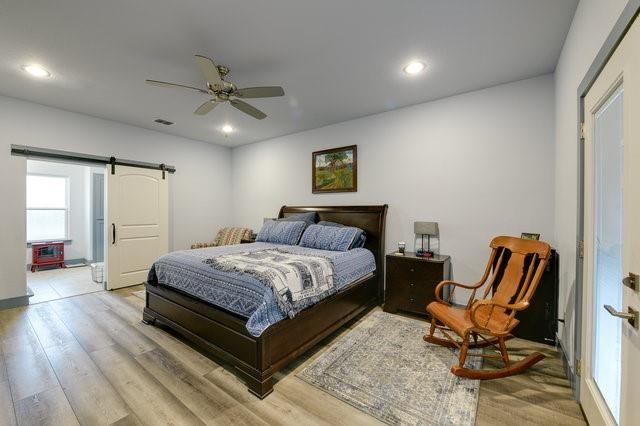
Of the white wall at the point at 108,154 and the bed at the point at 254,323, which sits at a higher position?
the white wall at the point at 108,154

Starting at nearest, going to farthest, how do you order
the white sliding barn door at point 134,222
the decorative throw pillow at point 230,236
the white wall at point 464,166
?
1. the white wall at point 464,166
2. the white sliding barn door at point 134,222
3. the decorative throw pillow at point 230,236

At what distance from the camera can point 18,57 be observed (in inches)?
102

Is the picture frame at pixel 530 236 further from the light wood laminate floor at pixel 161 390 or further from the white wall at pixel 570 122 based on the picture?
the light wood laminate floor at pixel 161 390

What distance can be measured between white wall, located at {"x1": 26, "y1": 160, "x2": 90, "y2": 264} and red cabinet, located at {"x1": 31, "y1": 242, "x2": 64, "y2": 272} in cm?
38

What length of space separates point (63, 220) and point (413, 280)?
25.7 feet

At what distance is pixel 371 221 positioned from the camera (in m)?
3.91

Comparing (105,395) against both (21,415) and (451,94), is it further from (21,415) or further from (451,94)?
(451,94)

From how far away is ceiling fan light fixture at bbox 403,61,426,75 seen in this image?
106 inches

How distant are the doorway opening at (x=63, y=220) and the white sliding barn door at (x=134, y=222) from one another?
1.45m

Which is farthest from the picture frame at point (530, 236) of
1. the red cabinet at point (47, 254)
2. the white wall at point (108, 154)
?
the red cabinet at point (47, 254)

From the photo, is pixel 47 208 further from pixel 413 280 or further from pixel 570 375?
pixel 570 375

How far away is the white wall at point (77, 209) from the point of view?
639cm

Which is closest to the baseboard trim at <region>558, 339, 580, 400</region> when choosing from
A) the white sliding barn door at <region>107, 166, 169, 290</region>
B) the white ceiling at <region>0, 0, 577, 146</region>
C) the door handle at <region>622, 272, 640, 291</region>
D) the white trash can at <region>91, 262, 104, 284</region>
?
the door handle at <region>622, 272, 640, 291</region>

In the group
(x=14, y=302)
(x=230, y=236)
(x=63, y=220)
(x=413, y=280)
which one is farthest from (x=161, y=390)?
(x=63, y=220)
